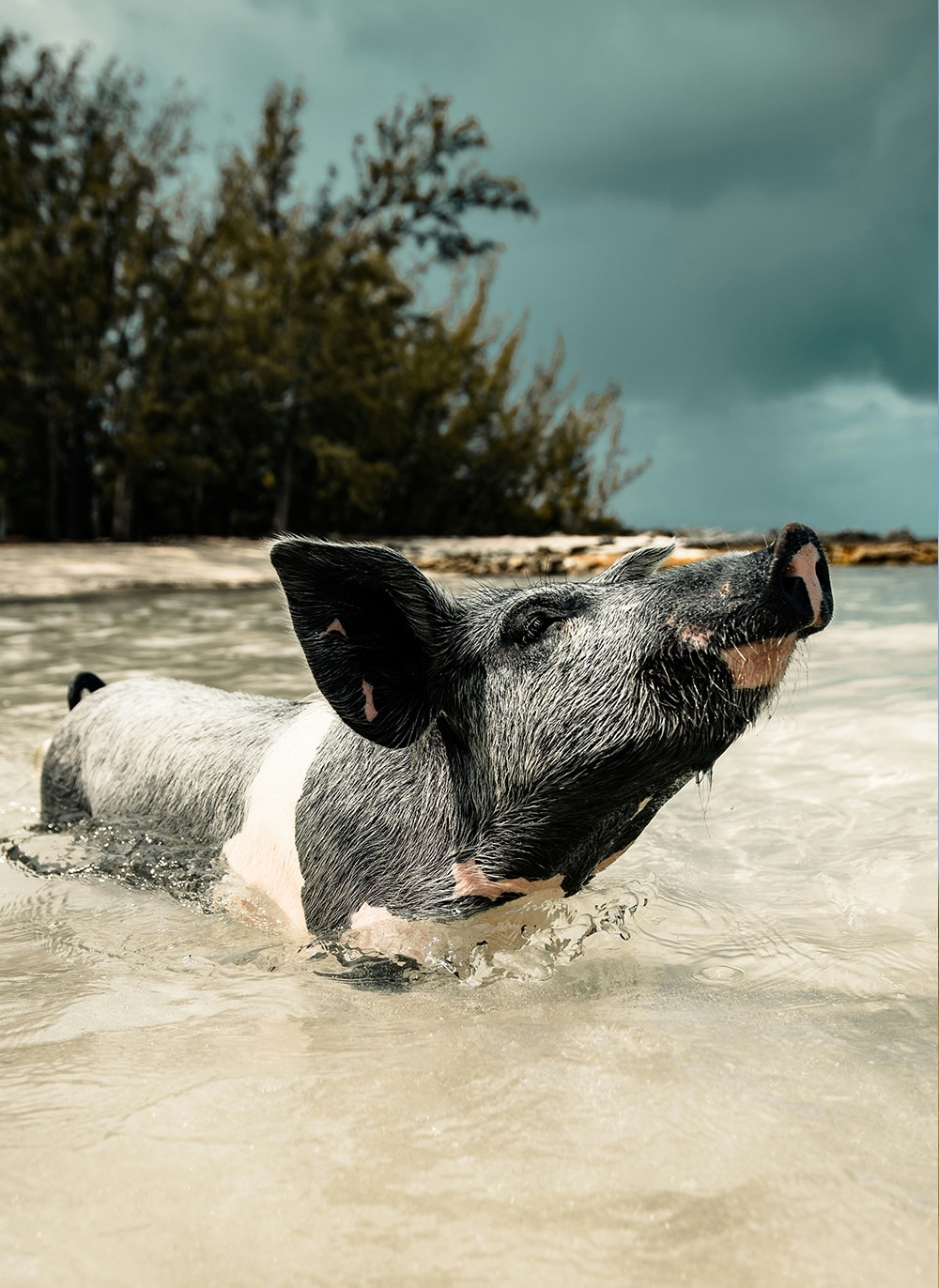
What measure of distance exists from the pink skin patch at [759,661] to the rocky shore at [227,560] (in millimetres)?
9177

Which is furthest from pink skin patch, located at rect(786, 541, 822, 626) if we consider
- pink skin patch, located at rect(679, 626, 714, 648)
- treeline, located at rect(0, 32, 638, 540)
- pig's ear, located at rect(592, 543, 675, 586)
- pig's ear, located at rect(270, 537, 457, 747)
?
treeline, located at rect(0, 32, 638, 540)

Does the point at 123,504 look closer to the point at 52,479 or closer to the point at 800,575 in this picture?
the point at 52,479

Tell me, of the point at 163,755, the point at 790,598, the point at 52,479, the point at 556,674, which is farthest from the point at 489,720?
the point at 52,479

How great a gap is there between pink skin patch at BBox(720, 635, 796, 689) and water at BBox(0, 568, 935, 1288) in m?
0.80

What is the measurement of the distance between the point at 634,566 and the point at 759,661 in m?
0.74

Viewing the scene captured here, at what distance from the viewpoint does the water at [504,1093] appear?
1.63m

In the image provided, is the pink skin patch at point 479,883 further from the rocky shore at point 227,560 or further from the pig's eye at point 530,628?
the rocky shore at point 227,560

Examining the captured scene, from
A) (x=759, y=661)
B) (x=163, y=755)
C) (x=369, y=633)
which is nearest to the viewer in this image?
(x=759, y=661)

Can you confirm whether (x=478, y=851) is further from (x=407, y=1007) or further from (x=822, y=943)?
(x=822, y=943)

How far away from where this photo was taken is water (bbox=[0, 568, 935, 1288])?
1.63m

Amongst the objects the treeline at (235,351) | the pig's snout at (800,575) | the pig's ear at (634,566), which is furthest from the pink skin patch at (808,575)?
the treeline at (235,351)

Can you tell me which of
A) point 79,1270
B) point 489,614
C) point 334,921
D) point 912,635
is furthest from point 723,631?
point 912,635

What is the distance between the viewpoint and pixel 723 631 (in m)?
2.13

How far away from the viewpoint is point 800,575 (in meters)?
2.03
